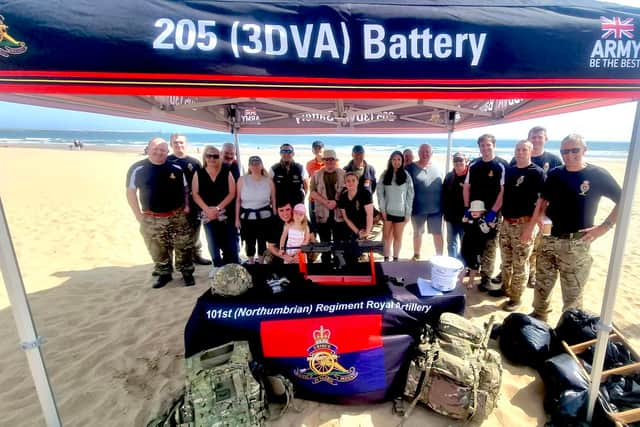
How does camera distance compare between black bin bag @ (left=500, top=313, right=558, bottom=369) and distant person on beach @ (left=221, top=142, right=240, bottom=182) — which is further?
distant person on beach @ (left=221, top=142, right=240, bottom=182)

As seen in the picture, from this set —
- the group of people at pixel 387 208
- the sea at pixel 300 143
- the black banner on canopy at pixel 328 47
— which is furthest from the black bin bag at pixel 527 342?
the sea at pixel 300 143

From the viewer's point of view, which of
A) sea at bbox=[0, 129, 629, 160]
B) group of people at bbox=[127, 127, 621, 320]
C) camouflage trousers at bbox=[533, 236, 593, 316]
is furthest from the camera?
sea at bbox=[0, 129, 629, 160]

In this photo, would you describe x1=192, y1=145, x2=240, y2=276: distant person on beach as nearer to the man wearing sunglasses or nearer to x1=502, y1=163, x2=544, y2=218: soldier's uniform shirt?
x1=502, y1=163, x2=544, y2=218: soldier's uniform shirt

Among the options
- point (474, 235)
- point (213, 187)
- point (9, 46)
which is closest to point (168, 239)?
point (213, 187)

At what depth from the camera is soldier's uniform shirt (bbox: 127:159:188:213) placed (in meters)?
3.65

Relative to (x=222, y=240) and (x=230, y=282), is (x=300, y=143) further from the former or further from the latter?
(x=230, y=282)

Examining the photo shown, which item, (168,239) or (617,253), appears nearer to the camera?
(617,253)

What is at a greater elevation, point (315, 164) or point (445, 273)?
point (315, 164)

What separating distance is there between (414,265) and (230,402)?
6.00 feet

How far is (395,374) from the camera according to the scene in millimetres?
2191

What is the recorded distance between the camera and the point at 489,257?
3.76m

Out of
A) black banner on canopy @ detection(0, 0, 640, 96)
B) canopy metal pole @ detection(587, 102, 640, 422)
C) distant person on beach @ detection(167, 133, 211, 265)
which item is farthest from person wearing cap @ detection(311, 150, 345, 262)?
canopy metal pole @ detection(587, 102, 640, 422)

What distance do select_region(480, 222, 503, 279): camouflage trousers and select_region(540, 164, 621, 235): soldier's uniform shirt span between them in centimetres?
82

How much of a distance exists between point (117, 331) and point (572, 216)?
4.57 metres
